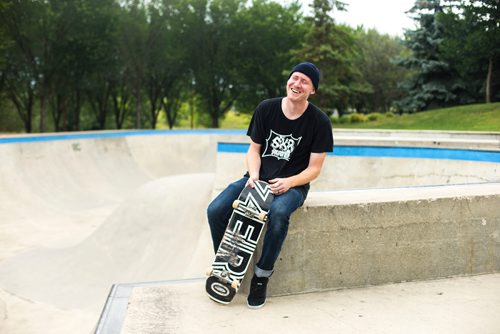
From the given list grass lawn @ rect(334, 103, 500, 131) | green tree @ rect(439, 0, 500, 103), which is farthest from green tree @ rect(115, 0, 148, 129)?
green tree @ rect(439, 0, 500, 103)

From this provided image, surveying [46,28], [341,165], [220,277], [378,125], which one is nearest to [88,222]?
[341,165]

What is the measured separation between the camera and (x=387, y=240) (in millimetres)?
3449

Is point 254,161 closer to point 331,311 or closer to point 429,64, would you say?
point 331,311

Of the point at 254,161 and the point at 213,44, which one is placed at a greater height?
the point at 213,44

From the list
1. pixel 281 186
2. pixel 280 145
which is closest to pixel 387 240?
pixel 281 186

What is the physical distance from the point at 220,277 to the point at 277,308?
45 cm

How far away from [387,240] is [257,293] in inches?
45.1

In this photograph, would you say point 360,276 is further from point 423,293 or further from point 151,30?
point 151,30

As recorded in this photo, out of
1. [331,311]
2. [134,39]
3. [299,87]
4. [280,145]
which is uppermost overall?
[134,39]

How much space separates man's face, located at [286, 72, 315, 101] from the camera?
331 centimetres

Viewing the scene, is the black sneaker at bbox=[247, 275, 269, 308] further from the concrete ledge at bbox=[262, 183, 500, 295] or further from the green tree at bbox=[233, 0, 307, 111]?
the green tree at bbox=[233, 0, 307, 111]

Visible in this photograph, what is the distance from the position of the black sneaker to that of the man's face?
137cm

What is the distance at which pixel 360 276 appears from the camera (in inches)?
134

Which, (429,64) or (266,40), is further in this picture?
(266,40)
